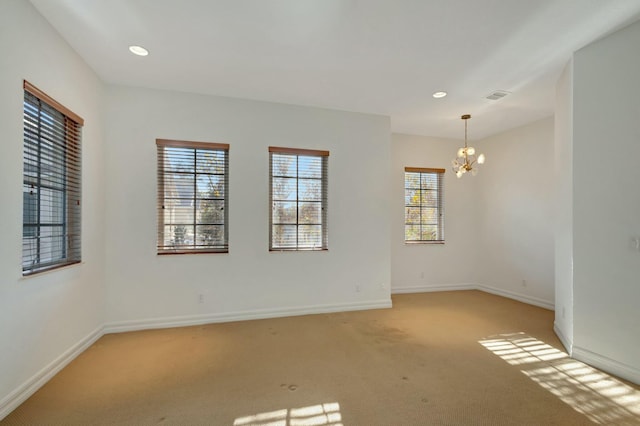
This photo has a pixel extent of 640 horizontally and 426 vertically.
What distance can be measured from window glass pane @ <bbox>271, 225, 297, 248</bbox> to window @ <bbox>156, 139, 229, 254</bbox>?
66cm

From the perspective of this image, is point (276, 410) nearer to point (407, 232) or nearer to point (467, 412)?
point (467, 412)

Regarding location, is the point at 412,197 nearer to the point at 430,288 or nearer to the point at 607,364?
the point at 430,288

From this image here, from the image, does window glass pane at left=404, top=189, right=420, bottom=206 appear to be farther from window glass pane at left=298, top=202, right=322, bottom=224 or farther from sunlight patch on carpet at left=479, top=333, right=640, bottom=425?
sunlight patch on carpet at left=479, top=333, right=640, bottom=425

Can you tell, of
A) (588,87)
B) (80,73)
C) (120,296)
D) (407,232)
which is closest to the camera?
(588,87)

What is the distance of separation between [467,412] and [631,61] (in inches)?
125

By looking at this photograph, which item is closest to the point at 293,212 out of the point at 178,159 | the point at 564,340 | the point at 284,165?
the point at 284,165

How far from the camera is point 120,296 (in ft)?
11.9

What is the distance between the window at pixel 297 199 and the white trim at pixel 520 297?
11.8ft

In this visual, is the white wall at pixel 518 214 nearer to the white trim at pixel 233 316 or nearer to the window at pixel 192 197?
the white trim at pixel 233 316

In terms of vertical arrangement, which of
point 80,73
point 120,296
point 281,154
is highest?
point 80,73

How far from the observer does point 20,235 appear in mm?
2244

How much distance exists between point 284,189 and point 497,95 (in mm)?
3125

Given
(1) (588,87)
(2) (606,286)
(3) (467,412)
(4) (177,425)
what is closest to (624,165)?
(1) (588,87)

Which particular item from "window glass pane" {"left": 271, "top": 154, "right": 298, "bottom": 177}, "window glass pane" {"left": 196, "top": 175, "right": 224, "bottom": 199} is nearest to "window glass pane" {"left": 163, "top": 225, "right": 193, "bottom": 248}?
"window glass pane" {"left": 196, "top": 175, "right": 224, "bottom": 199}
